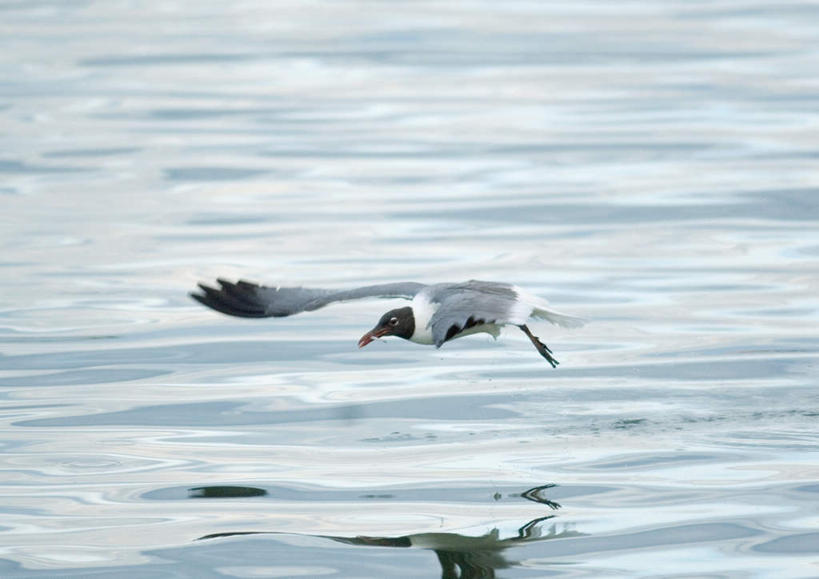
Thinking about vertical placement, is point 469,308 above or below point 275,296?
below

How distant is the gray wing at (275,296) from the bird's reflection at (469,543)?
101 inches

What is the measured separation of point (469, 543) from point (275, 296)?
136 inches

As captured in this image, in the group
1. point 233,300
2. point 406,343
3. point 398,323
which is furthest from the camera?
point 406,343

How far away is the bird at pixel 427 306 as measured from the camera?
9.51 metres

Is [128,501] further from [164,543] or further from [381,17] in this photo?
[381,17]

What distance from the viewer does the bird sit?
9.51 meters

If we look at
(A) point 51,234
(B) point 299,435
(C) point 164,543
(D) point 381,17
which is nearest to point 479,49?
(D) point 381,17

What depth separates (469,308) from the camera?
31.6 feet

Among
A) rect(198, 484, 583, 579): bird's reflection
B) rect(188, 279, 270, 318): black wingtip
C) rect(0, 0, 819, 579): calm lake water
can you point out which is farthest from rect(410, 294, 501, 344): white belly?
rect(198, 484, 583, 579): bird's reflection

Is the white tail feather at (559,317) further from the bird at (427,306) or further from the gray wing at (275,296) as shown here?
the gray wing at (275,296)

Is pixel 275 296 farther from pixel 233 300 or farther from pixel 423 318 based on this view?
pixel 423 318

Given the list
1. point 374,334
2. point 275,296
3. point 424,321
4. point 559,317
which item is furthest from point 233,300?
point 559,317

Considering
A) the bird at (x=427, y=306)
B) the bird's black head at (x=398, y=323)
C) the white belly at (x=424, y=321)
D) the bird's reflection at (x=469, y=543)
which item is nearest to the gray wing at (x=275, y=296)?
the bird at (x=427, y=306)

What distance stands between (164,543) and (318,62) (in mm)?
22923
